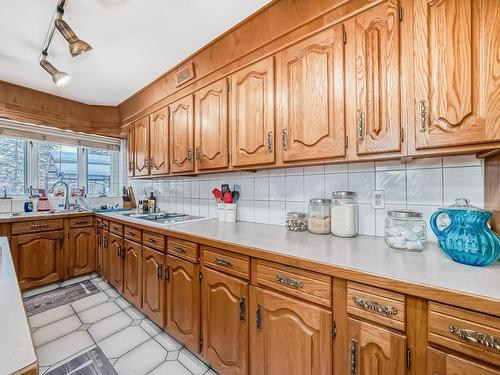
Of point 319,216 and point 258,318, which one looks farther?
point 319,216

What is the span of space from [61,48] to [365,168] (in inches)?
96.6

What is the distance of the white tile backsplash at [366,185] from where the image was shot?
113 cm

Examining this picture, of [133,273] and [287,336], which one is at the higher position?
[287,336]

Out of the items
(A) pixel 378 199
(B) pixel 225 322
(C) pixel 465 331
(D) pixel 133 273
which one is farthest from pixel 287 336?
(D) pixel 133 273

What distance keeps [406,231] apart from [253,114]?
1.10m

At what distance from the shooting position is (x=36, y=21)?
1.54 meters

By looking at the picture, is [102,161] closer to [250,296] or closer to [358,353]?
[250,296]

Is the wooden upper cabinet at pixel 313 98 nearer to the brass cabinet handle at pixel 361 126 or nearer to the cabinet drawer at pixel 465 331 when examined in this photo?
the brass cabinet handle at pixel 361 126

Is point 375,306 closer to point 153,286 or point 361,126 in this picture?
point 361,126

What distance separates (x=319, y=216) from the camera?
56.1 inches

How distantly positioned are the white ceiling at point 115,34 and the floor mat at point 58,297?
2251 millimetres

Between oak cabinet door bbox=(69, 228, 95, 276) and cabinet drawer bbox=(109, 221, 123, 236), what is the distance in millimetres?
639

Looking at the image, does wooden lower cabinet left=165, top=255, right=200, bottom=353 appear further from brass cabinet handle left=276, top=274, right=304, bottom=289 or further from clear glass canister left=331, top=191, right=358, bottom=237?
clear glass canister left=331, top=191, right=358, bottom=237

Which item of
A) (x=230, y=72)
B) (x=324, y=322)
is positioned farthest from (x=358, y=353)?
(x=230, y=72)
